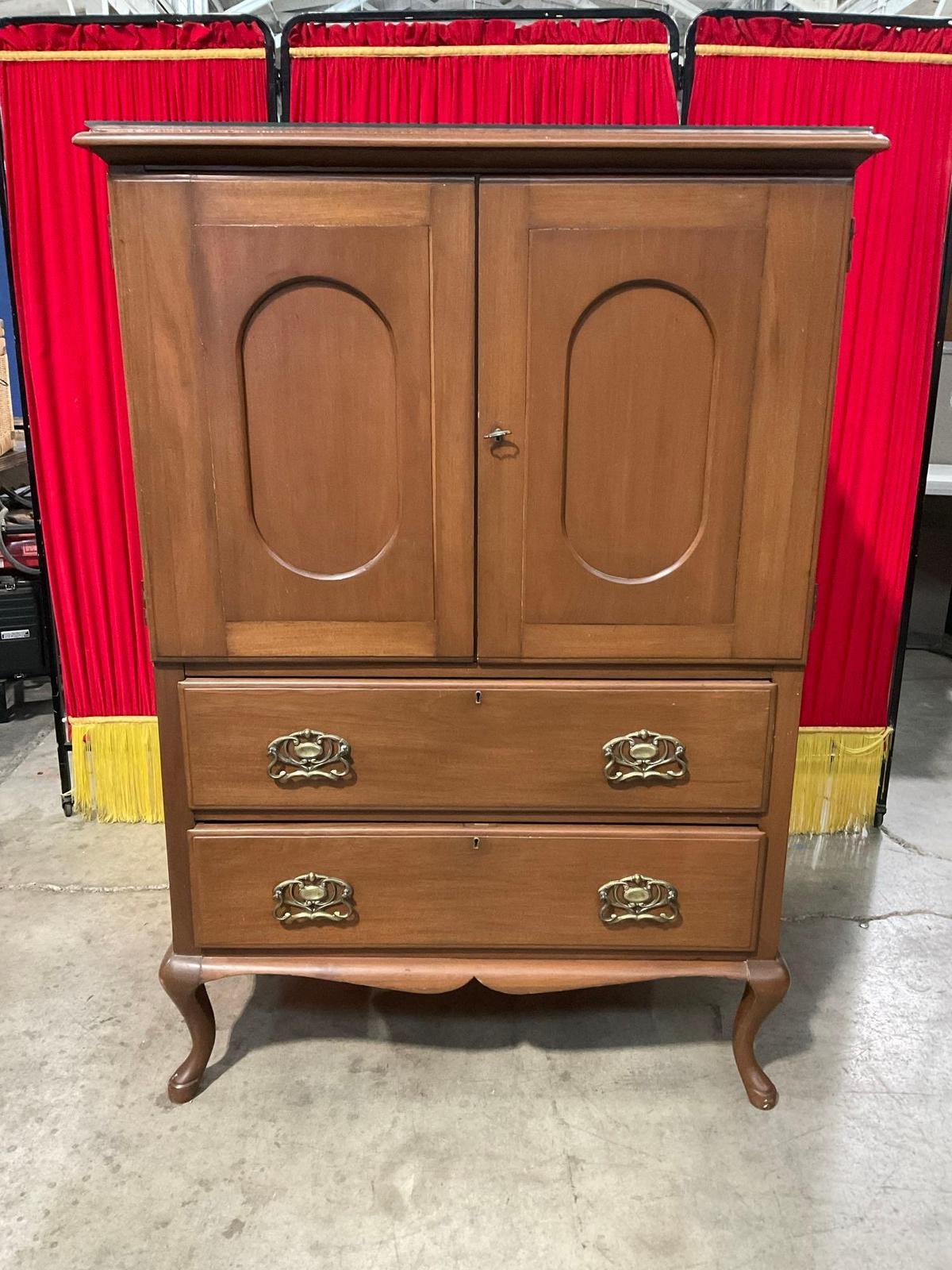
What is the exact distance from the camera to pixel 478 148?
1.34 m

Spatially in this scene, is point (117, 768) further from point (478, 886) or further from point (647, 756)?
point (647, 756)

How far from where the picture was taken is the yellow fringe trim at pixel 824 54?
223cm

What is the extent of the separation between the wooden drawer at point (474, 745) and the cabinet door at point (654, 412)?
9cm

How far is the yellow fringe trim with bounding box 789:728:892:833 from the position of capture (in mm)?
2785

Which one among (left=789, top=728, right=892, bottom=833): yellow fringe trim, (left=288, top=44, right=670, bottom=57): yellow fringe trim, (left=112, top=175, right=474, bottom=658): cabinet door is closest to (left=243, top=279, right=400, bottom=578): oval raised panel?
(left=112, top=175, right=474, bottom=658): cabinet door

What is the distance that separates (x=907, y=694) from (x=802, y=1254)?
8.86 ft

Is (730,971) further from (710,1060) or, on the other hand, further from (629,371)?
(629,371)

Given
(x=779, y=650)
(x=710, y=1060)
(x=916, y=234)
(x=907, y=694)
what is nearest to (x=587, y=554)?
(x=779, y=650)

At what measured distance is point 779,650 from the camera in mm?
1575

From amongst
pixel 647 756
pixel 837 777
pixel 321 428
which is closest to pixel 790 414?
pixel 647 756

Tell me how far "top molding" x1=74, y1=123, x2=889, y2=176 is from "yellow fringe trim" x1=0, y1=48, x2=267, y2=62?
3.62ft

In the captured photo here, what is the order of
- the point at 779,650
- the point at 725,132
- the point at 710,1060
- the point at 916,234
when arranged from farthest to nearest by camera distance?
the point at 916,234, the point at 710,1060, the point at 779,650, the point at 725,132

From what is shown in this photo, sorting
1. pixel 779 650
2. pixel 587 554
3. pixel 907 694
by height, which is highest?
pixel 587 554

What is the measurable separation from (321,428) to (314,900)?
84cm
